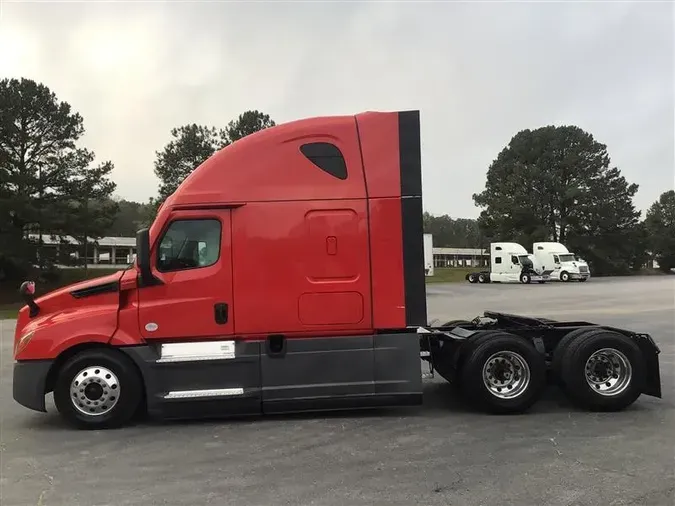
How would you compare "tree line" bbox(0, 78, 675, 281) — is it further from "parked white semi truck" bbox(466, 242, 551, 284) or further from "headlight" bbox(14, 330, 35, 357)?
"headlight" bbox(14, 330, 35, 357)

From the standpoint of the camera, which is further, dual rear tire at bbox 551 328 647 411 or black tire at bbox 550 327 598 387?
black tire at bbox 550 327 598 387

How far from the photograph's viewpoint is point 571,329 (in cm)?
713

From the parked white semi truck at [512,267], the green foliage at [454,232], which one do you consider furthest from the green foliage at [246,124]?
the green foliage at [454,232]

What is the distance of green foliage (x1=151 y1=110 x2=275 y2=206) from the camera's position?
49938 millimetres

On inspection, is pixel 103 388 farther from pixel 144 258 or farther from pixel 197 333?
pixel 144 258

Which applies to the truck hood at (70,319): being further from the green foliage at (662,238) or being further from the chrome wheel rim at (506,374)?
the green foliage at (662,238)

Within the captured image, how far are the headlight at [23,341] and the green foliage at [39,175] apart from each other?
3763 cm

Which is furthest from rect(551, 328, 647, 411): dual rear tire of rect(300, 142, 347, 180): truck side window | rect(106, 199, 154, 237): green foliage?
rect(106, 199, 154, 237): green foliage

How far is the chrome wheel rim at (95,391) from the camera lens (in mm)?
6172

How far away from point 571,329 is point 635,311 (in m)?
13.9

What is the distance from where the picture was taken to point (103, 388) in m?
6.21

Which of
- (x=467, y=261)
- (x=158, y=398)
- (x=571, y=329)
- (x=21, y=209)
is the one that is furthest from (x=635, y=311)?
(x=467, y=261)

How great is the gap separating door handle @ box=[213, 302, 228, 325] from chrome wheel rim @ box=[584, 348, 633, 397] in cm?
419

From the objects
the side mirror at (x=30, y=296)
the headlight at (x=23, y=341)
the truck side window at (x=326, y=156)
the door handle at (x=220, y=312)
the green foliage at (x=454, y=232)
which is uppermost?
the green foliage at (x=454, y=232)
